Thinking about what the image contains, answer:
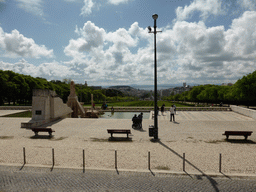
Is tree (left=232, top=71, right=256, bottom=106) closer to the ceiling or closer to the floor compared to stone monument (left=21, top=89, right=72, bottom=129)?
closer to the ceiling

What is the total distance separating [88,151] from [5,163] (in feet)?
12.8

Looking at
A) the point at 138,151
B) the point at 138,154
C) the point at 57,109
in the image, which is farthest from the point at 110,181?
the point at 57,109

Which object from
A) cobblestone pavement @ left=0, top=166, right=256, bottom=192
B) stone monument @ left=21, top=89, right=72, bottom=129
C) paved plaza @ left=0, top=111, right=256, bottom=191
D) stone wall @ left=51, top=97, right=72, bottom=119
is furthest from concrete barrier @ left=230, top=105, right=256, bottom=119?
stone monument @ left=21, top=89, right=72, bottom=129

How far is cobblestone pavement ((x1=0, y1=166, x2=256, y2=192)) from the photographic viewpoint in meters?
6.24

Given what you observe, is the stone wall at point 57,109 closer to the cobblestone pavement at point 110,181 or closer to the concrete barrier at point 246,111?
the cobblestone pavement at point 110,181

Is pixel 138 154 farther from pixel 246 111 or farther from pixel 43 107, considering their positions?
pixel 246 111

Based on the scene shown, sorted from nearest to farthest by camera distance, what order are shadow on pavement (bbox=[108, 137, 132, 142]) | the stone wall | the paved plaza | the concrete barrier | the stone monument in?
the paved plaza < shadow on pavement (bbox=[108, 137, 132, 142]) < the stone monument < the stone wall < the concrete barrier

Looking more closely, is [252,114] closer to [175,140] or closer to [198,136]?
[198,136]

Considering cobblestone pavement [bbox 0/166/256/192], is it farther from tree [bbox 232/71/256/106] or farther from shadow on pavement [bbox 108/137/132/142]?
tree [bbox 232/71/256/106]

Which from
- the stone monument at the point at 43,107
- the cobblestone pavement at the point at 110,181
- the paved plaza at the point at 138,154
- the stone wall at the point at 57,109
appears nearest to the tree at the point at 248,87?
the paved plaza at the point at 138,154

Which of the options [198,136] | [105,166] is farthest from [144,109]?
[105,166]

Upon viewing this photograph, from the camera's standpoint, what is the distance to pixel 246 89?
137 ft

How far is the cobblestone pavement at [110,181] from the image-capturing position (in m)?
6.24

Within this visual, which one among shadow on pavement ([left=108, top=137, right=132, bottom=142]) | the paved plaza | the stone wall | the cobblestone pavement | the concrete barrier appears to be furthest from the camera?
the concrete barrier
